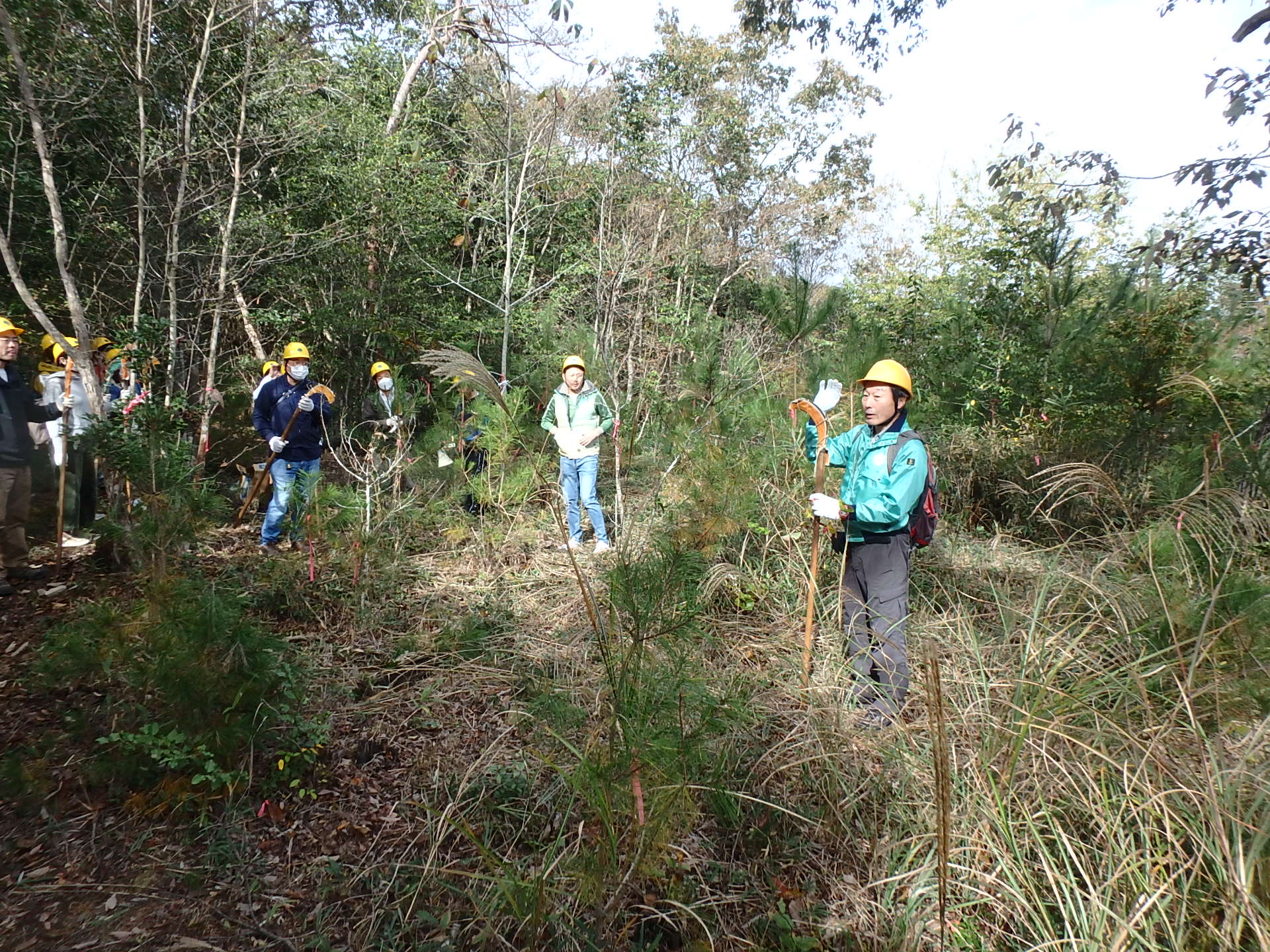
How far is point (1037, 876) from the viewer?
1970 millimetres

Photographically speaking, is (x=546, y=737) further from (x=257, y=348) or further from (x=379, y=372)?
(x=257, y=348)

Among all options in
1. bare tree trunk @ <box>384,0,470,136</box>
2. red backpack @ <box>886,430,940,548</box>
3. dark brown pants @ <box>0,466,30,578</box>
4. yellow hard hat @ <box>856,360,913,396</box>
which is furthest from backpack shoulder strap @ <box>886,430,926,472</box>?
bare tree trunk @ <box>384,0,470,136</box>

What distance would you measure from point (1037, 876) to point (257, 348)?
894 centimetres

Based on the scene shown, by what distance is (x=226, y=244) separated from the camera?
250 inches

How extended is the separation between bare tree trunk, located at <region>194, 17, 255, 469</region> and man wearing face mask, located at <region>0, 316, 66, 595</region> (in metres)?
1.45

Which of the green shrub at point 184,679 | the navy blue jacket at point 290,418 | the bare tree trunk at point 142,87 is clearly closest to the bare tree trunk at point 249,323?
the bare tree trunk at point 142,87

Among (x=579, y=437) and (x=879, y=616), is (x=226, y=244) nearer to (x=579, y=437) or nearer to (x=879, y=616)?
(x=579, y=437)

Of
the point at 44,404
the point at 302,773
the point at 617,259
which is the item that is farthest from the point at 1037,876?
the point at 617,259

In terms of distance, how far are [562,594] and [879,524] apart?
2.25 meters

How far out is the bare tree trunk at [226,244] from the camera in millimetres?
6043

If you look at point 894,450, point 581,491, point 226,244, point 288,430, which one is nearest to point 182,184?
point 226,244

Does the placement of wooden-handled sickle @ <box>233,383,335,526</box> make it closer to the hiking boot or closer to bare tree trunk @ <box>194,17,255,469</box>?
bare tree trunk @ <box>194,17,255,469</box>

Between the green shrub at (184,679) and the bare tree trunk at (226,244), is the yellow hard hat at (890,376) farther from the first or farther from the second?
the bare tree trunk at (226,244)

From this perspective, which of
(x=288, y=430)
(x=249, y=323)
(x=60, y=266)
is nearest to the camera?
(x=60, y=266)
